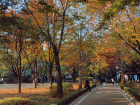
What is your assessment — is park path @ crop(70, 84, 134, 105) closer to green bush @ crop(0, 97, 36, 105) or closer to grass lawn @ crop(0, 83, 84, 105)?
grass lawn @ crop(0, 83, 84, 105)

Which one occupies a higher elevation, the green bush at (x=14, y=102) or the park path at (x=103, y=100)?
the green bush at (x=14, y=102)

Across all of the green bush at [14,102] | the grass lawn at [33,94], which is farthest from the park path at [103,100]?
the green bush at [14,102]

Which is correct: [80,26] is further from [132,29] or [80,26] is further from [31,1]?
[31,1]

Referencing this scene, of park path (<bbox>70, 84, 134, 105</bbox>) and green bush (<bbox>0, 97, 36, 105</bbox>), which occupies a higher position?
green bush (<bbox>0, 97, 36, 105</bbox>)

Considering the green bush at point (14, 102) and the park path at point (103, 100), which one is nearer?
the green bush at point (14, 102)

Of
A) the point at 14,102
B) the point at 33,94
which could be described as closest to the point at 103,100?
the point at 33,94

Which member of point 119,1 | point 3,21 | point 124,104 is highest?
point 119,1

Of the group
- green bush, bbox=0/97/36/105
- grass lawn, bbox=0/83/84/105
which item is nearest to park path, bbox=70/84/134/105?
grass lawn, bbox=0/83/84/105

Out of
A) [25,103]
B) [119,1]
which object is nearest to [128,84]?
[119,1]

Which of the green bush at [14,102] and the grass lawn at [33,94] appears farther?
the grass lawn at [33,94]

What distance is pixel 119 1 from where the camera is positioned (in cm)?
805

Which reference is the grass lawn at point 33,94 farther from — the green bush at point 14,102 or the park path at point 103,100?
the park path at point 103,100

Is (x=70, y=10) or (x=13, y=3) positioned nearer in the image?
(x=13, y=3)

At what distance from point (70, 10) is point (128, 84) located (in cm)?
1407
